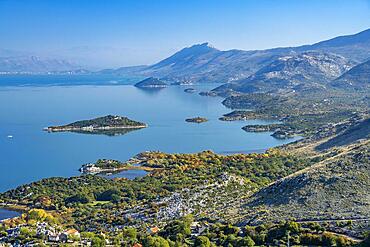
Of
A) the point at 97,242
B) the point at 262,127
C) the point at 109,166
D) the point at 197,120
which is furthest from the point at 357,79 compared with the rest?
the point at 97,242

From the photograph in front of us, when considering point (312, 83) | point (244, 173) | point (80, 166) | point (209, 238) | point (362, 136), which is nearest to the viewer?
point (209, 238)

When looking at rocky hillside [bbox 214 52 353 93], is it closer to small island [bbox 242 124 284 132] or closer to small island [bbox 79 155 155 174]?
small island [bbox 242 124 284 132]

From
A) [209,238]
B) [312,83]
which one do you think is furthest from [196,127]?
[312,83]

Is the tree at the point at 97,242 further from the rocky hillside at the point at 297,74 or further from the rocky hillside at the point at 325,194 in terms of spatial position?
the rocky hillside at the point at 297,74

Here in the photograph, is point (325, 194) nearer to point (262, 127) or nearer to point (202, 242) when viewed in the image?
point (202, 242)

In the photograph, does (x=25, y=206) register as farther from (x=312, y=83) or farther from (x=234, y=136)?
(x=312, y=83)

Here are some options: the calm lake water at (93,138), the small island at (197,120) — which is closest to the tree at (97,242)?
the calm lake water at (93,138)
